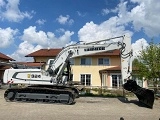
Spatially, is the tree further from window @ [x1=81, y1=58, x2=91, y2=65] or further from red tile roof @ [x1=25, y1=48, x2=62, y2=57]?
red tile roof @ [x1=25, y1=48, x2=62, y2=57]

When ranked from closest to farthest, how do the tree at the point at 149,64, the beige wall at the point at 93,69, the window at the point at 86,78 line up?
the tree at the point at 149,64, the beige wall at the point at 93,69, the window at the point at 86,78

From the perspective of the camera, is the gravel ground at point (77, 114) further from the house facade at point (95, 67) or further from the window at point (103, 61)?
the window at point (103, 61)

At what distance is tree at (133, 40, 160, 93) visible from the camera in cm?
2088

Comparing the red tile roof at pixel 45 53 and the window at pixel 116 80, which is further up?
the red tile roof at pixel 45 53

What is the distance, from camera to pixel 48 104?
48.3 ft

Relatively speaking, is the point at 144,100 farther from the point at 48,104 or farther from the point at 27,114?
the point at 27,114

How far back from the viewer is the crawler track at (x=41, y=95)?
15.0m

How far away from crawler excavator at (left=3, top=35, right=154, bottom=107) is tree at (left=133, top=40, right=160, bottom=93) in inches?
221

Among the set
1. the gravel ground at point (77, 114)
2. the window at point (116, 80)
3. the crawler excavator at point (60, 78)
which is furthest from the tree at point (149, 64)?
the window at point (116, 80)

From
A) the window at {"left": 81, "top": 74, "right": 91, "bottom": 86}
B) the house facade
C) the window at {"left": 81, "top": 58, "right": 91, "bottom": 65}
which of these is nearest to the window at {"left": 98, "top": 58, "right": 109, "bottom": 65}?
the house facade

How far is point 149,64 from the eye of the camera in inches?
852

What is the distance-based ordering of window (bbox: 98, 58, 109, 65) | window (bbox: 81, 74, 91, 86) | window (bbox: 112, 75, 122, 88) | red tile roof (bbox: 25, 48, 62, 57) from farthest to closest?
red tile roof (bbox: 25, 48, 62, 57) < window (bbox: 81, 74, 91, 86) < window (bbox: 98, 58, 109, 65) < window (bbox: 112, 75, 122, 88)

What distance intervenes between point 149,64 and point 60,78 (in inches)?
351

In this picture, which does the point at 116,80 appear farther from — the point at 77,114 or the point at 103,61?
the point at 77,114
